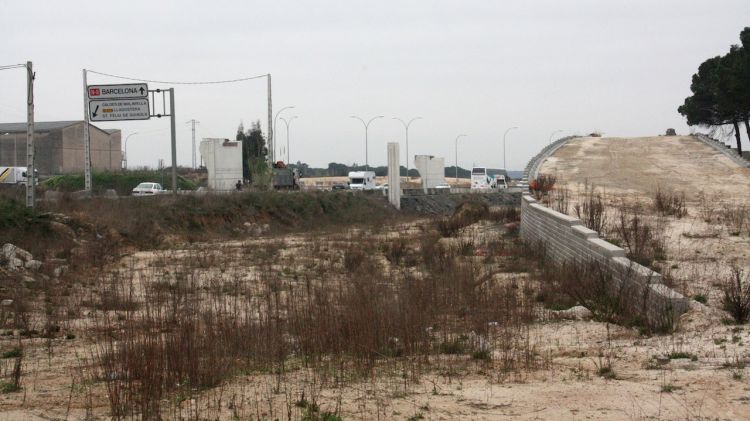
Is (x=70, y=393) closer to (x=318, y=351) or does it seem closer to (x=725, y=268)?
(x=318, y=351)

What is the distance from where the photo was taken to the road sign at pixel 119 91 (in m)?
43.3

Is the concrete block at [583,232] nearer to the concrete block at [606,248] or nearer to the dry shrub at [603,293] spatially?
the concrete block at [606,248]

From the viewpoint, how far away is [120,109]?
43.3m

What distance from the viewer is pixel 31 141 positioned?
27.6m

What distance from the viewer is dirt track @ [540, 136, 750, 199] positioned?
109ft

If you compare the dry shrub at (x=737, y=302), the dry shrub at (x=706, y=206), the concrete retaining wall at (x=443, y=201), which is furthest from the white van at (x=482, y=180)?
the dry shrub at (x=737, y=302)

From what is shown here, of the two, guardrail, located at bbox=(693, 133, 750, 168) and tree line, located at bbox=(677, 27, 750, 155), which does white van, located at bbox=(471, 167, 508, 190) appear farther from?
guardrail, located at bbox=(693, 133, 750, 168)

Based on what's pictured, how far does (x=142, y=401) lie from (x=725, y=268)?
39.6ft

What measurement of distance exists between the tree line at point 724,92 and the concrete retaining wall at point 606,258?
28.5 metres

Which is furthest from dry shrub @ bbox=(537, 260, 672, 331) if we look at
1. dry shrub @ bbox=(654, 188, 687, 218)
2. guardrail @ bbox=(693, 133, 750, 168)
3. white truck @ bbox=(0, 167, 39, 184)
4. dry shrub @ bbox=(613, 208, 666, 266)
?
white truck @ bbox=(0, 167, 39, 184)

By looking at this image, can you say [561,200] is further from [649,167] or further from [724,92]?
[724,92]

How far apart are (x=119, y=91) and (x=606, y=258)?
33956 mm

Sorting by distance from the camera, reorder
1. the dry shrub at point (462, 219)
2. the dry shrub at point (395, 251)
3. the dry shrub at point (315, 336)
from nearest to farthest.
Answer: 1. the dry shrub at point (315, 336)
2. the dry shrub at point (395, 251)
3. the dry shrub at point (462, 219)

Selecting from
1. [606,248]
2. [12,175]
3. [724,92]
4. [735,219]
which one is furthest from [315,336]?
[12,175]
